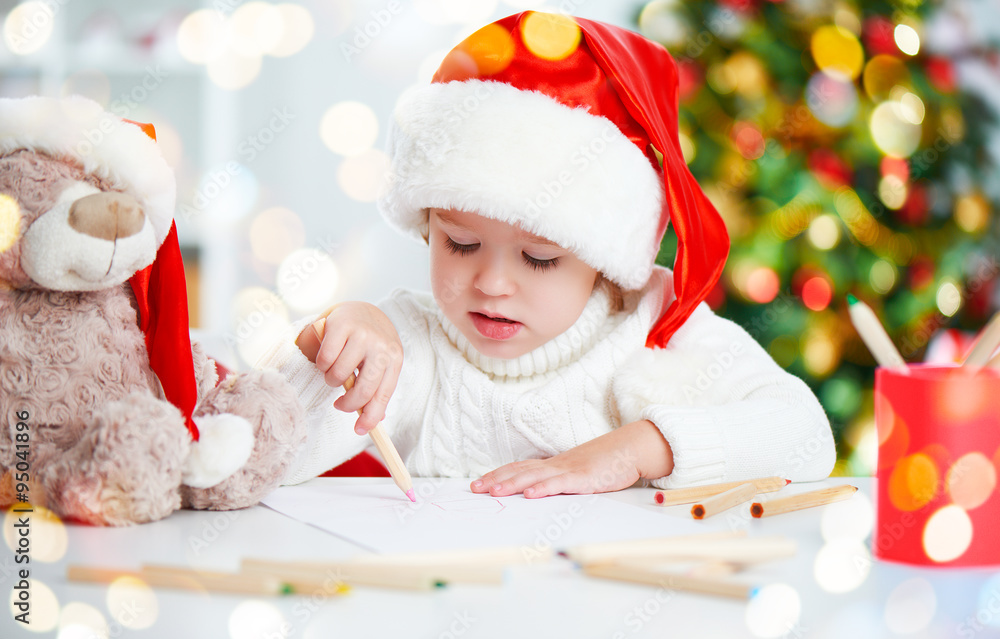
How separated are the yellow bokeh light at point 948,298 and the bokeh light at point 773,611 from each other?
133 centimetres

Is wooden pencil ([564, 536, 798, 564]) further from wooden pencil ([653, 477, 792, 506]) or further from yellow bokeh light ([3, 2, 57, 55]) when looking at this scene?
yellow bokeh light ([3, 2, 57, 55])

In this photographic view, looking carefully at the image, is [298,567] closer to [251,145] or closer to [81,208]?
[81,208]

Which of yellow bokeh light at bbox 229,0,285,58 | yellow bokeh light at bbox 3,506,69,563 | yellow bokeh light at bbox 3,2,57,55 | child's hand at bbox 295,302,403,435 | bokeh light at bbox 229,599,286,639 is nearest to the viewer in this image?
bokeh light at bbox 229,599,286,639

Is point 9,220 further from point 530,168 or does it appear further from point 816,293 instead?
point 816,293

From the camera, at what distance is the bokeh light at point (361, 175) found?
2502 millimetres

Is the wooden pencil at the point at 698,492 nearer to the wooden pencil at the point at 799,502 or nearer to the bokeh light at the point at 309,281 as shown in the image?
the wooden pencil at the point at 799,502

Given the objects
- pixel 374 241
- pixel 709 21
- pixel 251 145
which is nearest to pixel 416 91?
pixel 709 21

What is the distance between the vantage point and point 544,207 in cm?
74

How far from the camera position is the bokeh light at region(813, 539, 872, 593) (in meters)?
0.44

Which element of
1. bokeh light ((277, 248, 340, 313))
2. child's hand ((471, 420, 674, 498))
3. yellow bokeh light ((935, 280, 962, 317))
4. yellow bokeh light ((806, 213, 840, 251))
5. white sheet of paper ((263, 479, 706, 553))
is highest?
white sheet of paper ((263, 479, 706, 553))

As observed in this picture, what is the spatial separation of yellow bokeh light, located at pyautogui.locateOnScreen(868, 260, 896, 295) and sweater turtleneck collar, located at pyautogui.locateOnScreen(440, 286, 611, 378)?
84 cm

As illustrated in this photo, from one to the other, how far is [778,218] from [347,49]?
5.30 feet

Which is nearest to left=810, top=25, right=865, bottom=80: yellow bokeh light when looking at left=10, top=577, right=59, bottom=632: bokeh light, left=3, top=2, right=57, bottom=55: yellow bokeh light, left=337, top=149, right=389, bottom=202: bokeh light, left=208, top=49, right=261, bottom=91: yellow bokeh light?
left=337, top=149, right=389, bottom=202: bokeh light

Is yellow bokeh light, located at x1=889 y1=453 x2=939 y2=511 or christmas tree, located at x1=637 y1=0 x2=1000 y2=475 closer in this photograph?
yellow bokeh light, located at x1=889 y1=453 x2=939 y2=511
